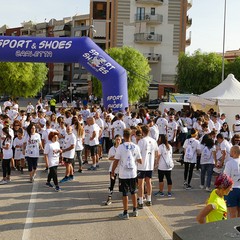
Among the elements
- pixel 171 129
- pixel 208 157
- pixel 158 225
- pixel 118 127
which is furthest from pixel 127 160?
pixel 171 129

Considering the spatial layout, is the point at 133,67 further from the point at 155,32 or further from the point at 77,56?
the point at 77,56

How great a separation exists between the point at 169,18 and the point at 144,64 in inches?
480

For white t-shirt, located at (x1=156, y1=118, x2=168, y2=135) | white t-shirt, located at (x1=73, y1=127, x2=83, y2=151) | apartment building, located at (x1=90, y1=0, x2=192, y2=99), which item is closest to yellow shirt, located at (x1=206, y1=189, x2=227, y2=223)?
white t-shirt, located at (x1=73, y1=127, x2=83, y2=151)

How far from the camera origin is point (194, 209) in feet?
30.1

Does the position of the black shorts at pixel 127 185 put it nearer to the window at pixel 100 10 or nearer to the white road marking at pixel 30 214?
the white road marking at pixel 30 214

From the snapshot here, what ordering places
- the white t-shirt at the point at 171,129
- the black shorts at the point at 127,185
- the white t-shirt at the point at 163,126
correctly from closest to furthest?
the black shorts at the point at 127,185
the white t-shirt at the point at 171,129
the white t-shirt at the point at 163,126

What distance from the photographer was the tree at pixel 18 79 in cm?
4040

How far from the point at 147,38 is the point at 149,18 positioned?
8.22 ft

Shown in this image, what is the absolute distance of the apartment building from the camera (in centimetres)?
5269

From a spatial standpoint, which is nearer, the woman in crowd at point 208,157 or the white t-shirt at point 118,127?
the woman in crowd at point 208,157

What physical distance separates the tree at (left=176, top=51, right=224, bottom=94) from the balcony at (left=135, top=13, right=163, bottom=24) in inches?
397

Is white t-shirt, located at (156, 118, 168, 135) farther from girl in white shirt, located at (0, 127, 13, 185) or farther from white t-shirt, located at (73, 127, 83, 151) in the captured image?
girl in white shirt, located at (0, 127, 13, 185)

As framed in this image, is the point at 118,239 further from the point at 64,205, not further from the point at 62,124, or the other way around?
the point at 62,124

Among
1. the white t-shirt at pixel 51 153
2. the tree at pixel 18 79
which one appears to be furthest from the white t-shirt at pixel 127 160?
the tree at pixel 18 79
